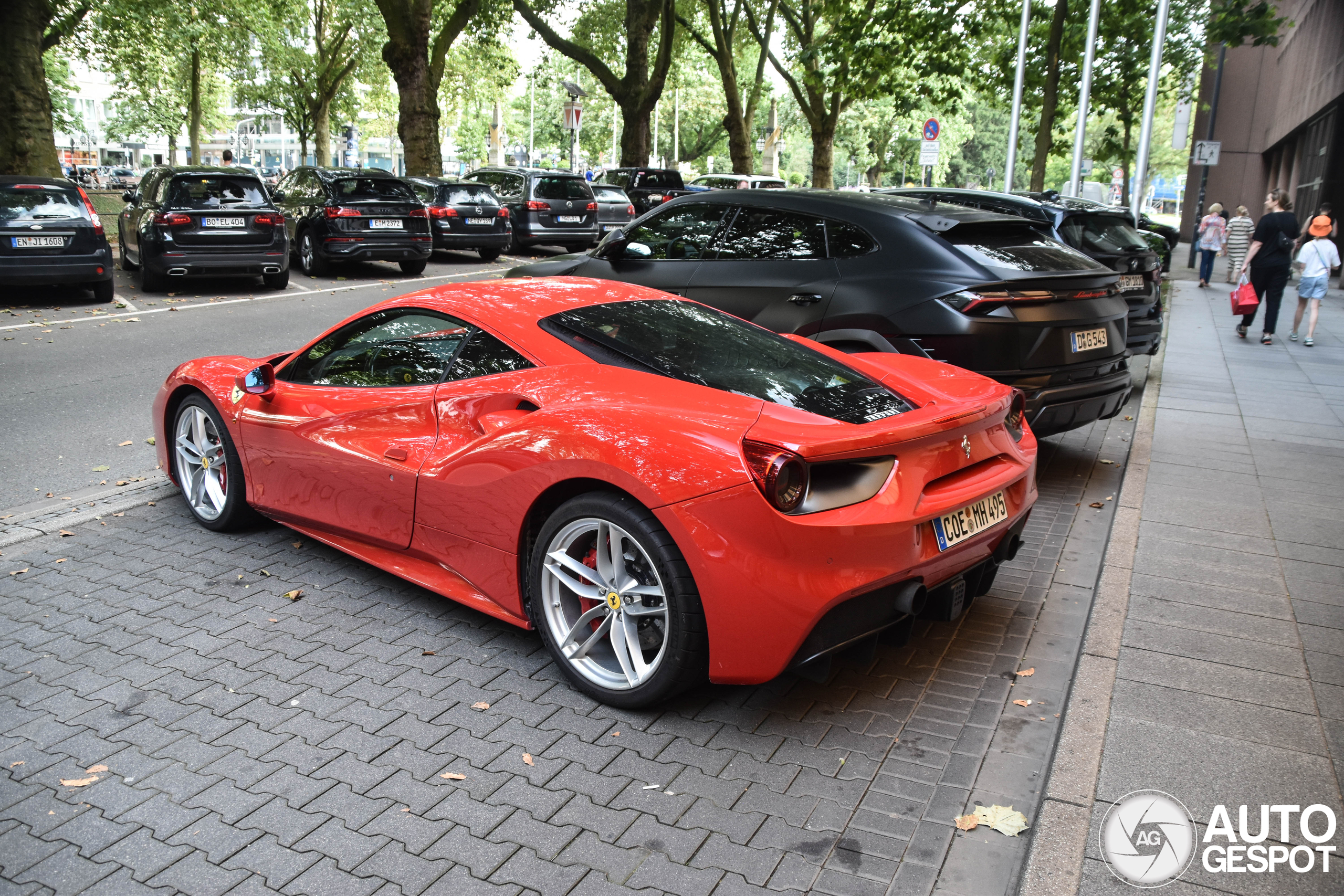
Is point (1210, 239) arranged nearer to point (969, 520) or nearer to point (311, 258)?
point (311, 258)

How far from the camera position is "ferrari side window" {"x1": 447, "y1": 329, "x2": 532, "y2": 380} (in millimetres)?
3891

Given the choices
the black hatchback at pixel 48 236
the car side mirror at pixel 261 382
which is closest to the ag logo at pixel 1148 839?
the car side mirror at pixel 261 382

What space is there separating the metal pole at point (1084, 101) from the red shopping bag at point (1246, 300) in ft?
25.6

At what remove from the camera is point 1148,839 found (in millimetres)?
2891

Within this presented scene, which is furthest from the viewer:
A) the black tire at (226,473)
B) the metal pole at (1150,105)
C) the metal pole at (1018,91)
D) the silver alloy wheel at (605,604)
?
the metal pole at (1018,91)

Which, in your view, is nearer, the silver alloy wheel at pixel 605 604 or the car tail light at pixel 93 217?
the silver alloy wheel at pixel 605 604

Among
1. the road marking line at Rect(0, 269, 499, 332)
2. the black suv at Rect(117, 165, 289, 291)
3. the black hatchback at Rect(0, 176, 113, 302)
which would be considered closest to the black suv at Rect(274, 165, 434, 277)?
the road marking line at Rect(0, 269, 499, 332)

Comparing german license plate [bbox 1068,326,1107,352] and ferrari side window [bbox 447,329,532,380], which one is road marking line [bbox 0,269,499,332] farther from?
german license plate [bbox 1068,326,1107,352]

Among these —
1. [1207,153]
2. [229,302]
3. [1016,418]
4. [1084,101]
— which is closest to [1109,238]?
[1016,418]

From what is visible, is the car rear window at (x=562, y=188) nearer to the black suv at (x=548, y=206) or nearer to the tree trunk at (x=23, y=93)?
the black suv at (x=548, y=206)

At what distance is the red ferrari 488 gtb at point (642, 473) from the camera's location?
10.4 ft

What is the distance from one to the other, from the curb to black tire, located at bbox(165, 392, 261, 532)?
374 centimetres

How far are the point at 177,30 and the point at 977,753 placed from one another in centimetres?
3661

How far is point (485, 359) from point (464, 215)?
56.9 ft
